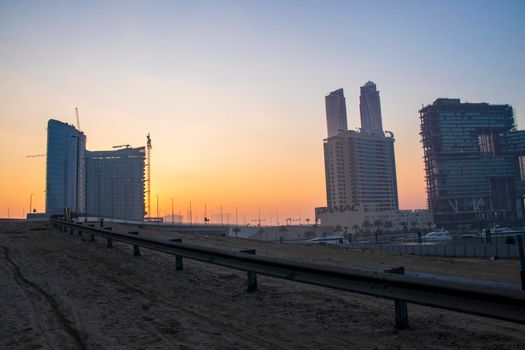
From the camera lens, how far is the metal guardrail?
14.5 ft

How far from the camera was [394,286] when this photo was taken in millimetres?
5574

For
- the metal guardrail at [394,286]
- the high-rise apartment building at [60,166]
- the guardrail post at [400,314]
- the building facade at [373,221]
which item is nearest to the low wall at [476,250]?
the metal guardrail at [394,286]

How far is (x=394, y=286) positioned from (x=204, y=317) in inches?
110

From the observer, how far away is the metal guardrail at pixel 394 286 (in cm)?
442

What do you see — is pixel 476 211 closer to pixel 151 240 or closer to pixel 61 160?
pixel 61 160

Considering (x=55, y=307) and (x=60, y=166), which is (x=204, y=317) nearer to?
(x=55, y=307)

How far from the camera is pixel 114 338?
18.2ft

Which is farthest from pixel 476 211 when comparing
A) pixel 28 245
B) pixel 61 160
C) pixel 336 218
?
pixel 28 245

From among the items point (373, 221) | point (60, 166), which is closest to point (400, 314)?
point (60, 166)

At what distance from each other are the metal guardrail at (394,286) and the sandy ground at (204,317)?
53 cm

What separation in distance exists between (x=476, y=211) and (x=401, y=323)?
202117 millimetres

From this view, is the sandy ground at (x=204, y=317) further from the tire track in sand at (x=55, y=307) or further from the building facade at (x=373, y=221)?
the building facade at (x=373, y=221)

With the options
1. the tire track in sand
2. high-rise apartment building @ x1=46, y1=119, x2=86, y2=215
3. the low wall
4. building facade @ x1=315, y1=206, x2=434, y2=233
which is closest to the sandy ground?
the tire track in sand

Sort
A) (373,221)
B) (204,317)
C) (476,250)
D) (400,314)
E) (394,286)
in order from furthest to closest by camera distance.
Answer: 1. (373,221)
2. (476,250)
3. (204,317)
4. (400,314)
5. (394,286)
